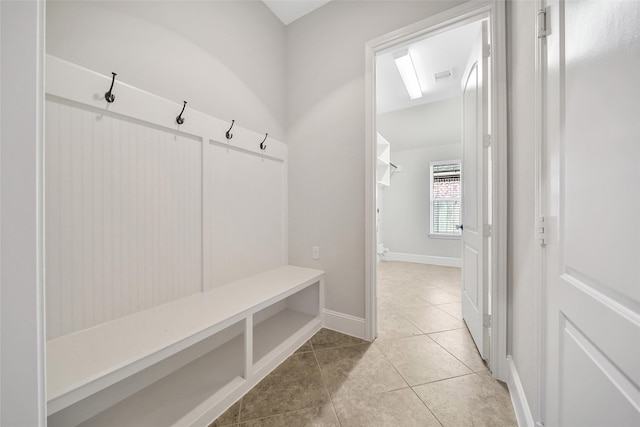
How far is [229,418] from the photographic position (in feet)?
3.67

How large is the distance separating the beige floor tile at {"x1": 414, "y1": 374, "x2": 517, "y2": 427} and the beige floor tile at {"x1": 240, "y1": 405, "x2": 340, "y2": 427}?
525 millimetres

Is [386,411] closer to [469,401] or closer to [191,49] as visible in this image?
[469,401]

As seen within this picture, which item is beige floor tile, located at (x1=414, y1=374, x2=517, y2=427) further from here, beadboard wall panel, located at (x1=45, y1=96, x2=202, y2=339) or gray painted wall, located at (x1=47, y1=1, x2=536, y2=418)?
beadboard wall panel, located at (x1=45, y1=96, x2=202, y2=339)

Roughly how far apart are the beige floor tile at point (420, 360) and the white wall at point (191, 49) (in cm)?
203

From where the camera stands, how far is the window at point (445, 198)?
4352 mm

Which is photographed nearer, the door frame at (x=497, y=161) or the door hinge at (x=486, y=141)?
the door frame at (x=497, y=161)

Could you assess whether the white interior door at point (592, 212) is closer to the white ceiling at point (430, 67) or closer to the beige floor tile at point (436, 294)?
the white ceiling at point (430, 67)

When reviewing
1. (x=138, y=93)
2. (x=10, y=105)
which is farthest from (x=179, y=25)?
(x=10, y=105)

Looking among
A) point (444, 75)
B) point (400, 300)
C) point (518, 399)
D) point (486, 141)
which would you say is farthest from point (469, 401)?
point (444, 75)

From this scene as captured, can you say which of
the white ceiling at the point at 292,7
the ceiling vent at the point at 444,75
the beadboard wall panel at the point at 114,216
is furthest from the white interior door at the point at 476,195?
the beadboard wall panel at the point at 114,216

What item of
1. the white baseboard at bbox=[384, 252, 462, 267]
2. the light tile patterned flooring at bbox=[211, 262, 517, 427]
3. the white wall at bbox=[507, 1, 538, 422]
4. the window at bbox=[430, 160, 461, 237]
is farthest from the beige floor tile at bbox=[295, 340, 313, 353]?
the window at bbox=[430, 160, 461, 237]

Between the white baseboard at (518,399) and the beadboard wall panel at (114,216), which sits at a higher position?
the beadboard wall panel at (114,216)

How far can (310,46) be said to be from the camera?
6.91 ft

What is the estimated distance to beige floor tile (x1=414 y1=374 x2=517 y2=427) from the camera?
3.65 feet
